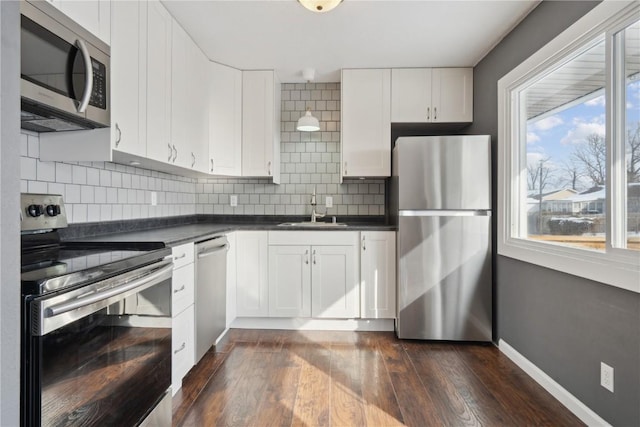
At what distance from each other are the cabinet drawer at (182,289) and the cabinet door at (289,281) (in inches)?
38.4

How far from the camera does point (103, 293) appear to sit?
1.16 meters

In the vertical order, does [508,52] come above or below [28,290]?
above

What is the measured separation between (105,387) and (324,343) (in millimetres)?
1836

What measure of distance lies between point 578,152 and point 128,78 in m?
2.55

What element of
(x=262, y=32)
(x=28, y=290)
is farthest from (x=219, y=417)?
(x=262, y=32)

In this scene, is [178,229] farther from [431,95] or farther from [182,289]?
[431,95]

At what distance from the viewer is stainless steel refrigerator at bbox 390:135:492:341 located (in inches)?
108

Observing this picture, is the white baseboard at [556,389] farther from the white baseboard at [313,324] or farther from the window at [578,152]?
the white baseboard at [313,324]

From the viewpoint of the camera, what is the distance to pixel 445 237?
2.78 m

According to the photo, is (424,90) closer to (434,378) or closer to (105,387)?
(434,378)

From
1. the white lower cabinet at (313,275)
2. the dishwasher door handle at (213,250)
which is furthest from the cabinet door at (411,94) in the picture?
the dishwasher door handle at (213,250)

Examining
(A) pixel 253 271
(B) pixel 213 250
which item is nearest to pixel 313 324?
(A) pixel 253 271

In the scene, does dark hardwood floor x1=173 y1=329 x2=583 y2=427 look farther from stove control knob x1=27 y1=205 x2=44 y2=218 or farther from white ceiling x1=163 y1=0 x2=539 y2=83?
white ceiling x1=163 y1=0 x2=539 y2=83

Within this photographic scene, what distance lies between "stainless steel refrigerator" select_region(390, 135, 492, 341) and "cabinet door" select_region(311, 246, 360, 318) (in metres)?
0.43
